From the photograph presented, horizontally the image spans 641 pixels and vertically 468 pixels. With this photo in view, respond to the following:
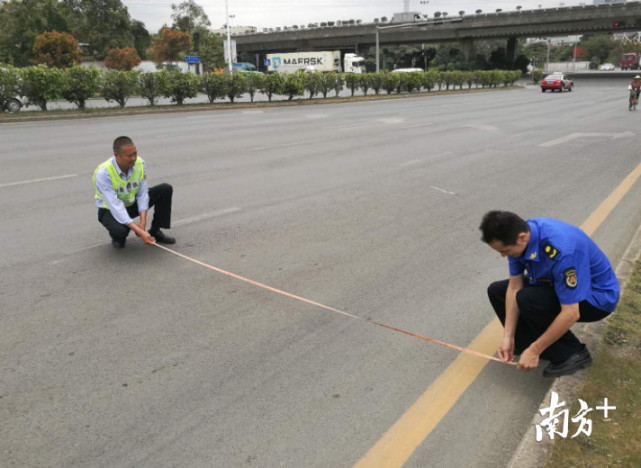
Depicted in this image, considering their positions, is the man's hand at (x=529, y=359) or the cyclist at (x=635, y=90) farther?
the cyclist at (x=635, y=90)

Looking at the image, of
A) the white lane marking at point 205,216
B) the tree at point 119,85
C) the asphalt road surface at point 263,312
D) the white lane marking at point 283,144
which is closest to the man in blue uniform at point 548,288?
the asphalt road surface at point 263,312

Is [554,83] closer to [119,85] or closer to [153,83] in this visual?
[153,83]

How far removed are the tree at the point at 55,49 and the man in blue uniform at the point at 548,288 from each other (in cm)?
6243

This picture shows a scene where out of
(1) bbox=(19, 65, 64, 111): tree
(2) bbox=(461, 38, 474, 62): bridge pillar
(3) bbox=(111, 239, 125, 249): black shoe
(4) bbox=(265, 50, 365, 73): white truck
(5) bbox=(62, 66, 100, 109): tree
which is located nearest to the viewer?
(3) bbox=(111, 239, 125, 249): black shoe

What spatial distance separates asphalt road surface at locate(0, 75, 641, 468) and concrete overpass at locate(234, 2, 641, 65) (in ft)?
141

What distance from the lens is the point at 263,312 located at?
14.2 feet

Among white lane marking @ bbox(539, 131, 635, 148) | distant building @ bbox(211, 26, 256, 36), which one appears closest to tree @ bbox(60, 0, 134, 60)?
distant building @ bbox(211, 26, 256, 36)

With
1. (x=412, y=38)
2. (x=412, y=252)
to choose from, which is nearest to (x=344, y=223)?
(x=412, y=252)

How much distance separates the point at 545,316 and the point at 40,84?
23.4m

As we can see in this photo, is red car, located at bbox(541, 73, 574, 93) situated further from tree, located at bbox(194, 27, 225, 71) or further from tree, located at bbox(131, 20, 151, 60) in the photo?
tree, located at bbox(131, 20, 151, 60)

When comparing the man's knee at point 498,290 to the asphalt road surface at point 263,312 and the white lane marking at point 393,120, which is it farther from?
the white lane marking at point 393,120

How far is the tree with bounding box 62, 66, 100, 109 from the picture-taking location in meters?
→ 22.7

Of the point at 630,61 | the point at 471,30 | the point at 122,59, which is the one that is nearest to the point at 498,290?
the point at 122,59

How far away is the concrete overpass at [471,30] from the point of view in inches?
2296
